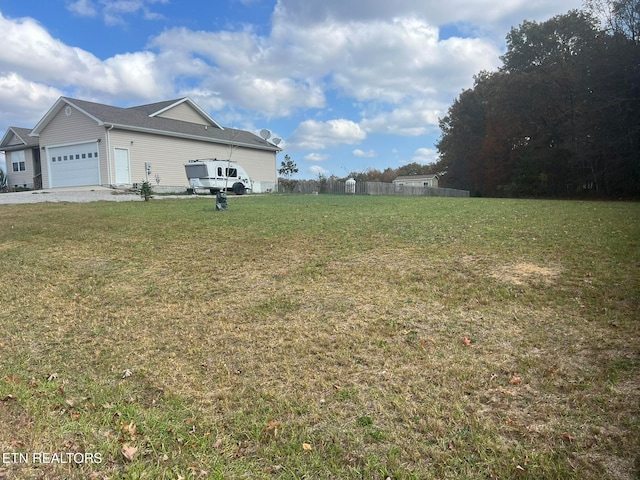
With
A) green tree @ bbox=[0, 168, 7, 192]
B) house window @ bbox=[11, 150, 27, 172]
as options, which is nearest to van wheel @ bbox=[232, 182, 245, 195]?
house window @ bbox=[11, 150, 27, 172]

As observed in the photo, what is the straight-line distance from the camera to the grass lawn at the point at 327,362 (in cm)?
217

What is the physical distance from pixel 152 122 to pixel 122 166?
3.63 metres

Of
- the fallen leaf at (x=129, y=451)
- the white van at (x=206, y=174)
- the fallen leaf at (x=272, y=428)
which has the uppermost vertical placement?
the white van at (x=206, y=174)

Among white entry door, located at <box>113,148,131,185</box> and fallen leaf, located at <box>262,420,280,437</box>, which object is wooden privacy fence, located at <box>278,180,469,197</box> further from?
fallen leaf, located at <box>262,420,280,437</box>

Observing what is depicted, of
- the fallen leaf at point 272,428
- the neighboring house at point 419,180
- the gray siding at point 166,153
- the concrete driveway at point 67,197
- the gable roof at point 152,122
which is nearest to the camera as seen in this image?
the fallen leaf at point 272,428

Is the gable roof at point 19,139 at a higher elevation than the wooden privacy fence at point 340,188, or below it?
higher

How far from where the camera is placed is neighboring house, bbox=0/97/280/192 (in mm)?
21156

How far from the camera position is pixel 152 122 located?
77.3ft

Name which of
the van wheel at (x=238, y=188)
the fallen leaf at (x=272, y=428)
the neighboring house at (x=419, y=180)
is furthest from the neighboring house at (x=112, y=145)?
the neighboring house at (x=419, y=180)

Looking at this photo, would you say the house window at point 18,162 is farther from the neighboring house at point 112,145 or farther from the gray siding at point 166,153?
the gray siding at point 166,153

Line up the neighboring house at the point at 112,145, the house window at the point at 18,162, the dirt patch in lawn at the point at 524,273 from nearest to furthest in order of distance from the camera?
the dirt patch in lawn at the point at 524,273 < the neighboring house at the point at 112,145 < the house window at the point at 18,162

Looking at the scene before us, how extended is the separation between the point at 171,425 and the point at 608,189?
28.7 m

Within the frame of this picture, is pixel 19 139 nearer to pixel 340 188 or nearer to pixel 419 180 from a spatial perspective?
pixel 340 188

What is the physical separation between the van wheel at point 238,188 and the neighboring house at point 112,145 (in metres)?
2.12
